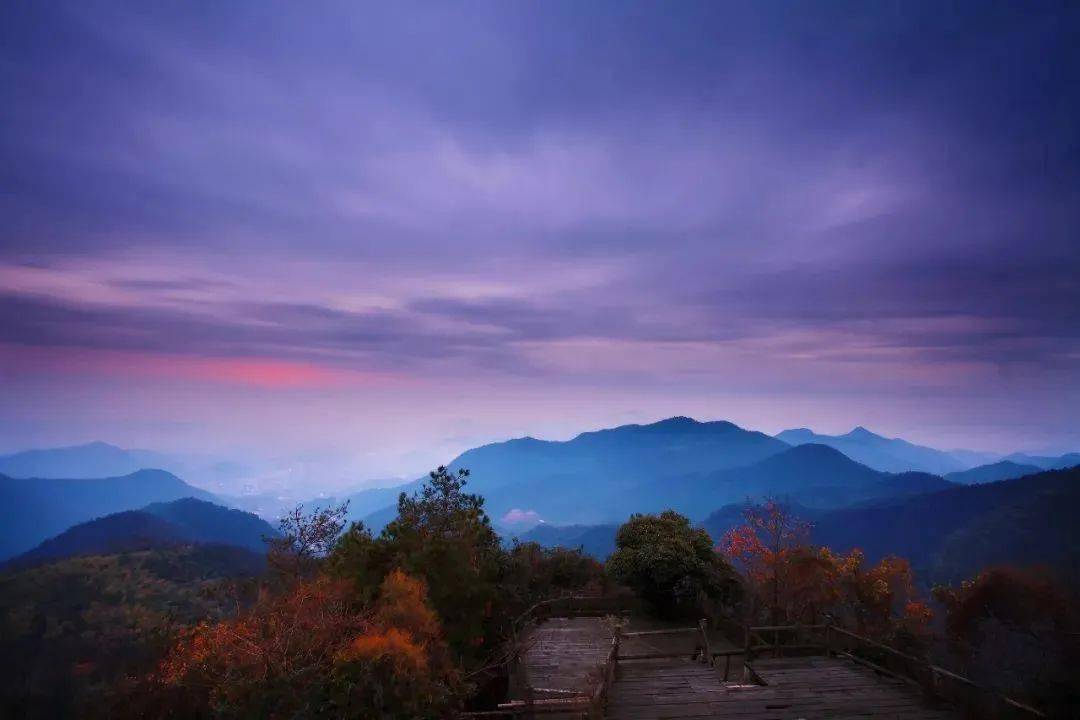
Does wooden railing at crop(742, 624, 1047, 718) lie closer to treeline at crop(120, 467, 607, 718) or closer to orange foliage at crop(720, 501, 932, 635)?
orange foliage at crop(720, 501, 932, 635)

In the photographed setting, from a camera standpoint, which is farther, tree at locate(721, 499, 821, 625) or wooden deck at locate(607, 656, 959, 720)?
tree at locate(721, 499, 821, 625)

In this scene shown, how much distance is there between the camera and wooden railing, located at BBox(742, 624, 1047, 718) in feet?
31.1

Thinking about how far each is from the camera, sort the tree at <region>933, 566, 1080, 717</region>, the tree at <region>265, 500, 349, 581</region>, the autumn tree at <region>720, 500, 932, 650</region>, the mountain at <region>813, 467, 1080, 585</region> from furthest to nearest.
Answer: the mountain at <region>813, 467, 1080, 585</region>
the autumn tree at <region>720, 500, 932, 650</region>
the tree at <region>265, 500, 349, 581</region>
the tree at <region>933, 566, 1080, 717</region>

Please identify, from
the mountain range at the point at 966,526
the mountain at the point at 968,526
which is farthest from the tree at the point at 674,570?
the mountain at the point at 968,526

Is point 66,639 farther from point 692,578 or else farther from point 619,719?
point 619,719

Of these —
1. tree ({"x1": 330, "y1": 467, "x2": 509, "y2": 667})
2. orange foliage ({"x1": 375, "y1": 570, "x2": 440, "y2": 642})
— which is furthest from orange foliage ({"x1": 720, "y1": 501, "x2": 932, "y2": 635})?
orange foliage ({"x1": 375, "y1": 570, "x2": 440, "y2": 642})

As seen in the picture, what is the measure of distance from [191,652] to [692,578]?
1617 centimetres

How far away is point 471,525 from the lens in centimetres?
1638

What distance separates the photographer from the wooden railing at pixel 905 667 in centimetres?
948

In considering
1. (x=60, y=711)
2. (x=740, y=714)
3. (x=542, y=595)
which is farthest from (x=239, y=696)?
(x=60, y=711)

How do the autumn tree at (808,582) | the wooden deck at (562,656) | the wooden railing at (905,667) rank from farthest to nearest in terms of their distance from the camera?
1. the autumn tree at (808,582)
2. the wooden deck at (562,656)
3. the wooden railing at (905,667)

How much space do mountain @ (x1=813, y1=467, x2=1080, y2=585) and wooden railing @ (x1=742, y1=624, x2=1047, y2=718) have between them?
26022 millimetres

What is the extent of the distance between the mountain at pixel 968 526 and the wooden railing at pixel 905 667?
2602 centimetres

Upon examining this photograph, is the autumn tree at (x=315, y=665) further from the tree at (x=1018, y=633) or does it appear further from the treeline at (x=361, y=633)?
the tree at (x=1018, y=633)
